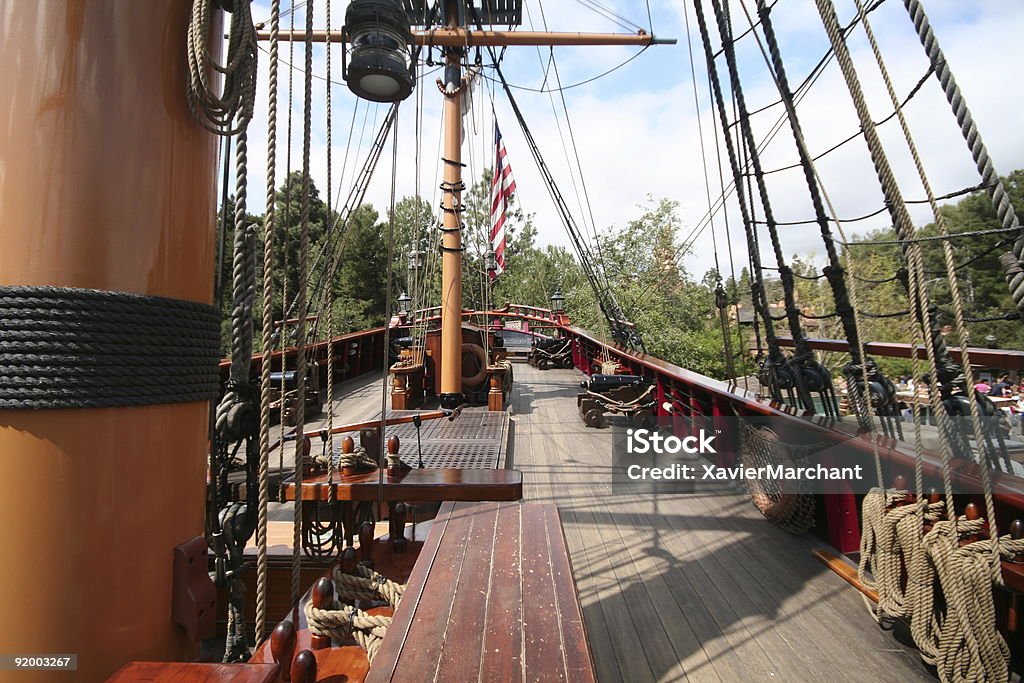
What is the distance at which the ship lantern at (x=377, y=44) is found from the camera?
174cm

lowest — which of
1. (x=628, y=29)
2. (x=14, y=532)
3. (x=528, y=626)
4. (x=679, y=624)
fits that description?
(x=679, y=624)

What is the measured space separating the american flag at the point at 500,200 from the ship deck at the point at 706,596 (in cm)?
429

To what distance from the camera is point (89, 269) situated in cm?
100

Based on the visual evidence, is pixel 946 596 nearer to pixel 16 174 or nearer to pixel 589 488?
pixel 589 488

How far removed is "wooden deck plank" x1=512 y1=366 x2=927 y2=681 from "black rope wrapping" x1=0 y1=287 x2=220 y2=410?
183 centimetres

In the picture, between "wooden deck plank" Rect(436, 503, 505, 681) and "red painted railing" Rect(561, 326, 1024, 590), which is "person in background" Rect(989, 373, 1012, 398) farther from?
"wooden deck plank" Rect(436, 503, 505, 681)

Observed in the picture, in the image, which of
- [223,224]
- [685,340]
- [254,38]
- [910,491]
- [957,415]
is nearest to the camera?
[254,38]

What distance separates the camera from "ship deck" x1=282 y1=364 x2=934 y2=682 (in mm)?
1921

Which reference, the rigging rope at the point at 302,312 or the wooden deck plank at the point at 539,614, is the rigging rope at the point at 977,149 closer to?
the wooden deck plank at the point at 539,614

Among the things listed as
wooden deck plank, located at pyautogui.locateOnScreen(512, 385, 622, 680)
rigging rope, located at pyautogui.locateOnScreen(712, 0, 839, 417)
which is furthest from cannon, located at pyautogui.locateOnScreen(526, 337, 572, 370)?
rigging rope, located at pyautogui.locateOnScreen(712, 0, 839, 417)

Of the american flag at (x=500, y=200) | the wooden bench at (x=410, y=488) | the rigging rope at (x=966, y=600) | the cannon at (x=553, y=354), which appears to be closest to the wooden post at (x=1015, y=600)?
the rigging rope at (x=966, y=600)

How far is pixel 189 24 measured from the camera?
45.5 inches

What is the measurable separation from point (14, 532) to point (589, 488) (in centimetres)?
335

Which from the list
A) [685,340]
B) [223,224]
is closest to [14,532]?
[223,224]
